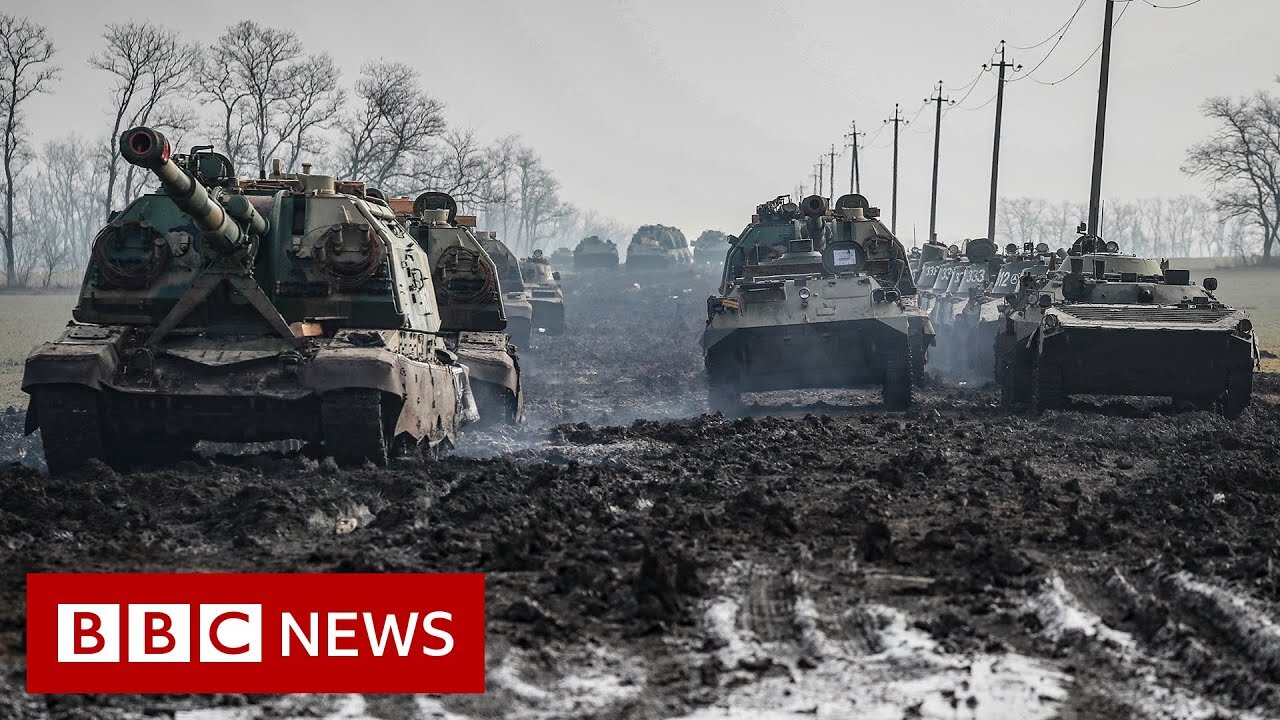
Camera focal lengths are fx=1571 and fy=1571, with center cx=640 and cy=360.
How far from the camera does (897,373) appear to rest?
57.7 feet

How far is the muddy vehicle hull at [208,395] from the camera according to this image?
11.5m

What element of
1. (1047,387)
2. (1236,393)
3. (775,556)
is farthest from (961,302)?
(775,556)

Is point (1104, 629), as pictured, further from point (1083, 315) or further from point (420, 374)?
point (1083, 315)

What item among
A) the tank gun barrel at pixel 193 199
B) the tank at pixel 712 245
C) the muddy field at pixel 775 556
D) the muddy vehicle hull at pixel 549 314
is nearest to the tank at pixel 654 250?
the tank at pixel 712 245

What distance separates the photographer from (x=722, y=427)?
15008 millimetres

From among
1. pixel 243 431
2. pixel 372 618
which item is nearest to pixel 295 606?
pixel 372 618

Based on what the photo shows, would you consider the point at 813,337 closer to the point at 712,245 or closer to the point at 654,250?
the point at 654,250

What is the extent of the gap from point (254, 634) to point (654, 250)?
55921 millimetres

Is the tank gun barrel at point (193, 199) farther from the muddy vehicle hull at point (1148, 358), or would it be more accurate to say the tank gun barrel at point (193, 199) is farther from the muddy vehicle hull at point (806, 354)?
the muddy vehicle hull at point (1148, 358)

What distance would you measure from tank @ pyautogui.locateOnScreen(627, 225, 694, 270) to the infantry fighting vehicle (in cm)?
3118

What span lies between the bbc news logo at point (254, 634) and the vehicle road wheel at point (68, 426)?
15.0 feet

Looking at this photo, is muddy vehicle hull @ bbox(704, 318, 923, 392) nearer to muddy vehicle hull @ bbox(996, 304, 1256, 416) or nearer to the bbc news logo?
muddy vehicle hull @ bbox(996, 304, 1256, 416)

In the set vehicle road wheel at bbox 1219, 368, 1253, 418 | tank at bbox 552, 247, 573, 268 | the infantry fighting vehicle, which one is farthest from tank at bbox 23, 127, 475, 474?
tank at bbox 552, 247, 573, 268

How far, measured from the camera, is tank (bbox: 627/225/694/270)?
202ft
